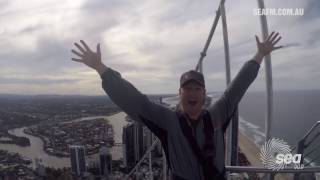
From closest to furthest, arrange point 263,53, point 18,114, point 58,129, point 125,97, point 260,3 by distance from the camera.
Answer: point 125,97 < point 263,53 < point 260,3 < point 58,129 < point 18,114

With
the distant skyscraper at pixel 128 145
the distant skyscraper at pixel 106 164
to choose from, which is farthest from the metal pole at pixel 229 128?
the distant skyscraper at pixel 106 164

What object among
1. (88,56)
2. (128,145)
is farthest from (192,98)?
(128,145)

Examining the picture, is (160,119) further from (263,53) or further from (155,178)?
(155,178)

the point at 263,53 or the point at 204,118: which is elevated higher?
the point at 263,53

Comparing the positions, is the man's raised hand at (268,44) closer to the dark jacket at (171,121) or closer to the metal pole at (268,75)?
the metal pole at (268,75)

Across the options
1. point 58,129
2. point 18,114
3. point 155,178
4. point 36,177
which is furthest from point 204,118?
point 18,114

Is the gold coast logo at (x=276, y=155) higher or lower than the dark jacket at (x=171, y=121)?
→ lower
